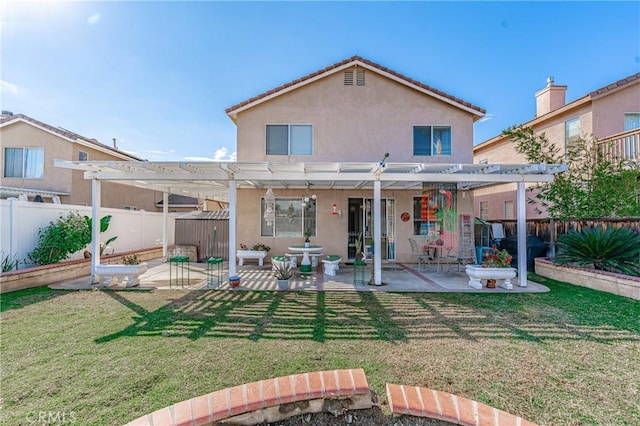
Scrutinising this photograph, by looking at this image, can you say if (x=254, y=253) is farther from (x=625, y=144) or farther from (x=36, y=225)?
(x=625, y=144)

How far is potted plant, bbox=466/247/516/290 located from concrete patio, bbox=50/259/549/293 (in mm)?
188

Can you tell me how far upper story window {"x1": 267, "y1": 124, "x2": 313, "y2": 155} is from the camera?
1121 centimetres

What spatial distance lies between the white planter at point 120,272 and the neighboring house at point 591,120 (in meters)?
15.4

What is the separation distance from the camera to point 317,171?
8891 millimetres

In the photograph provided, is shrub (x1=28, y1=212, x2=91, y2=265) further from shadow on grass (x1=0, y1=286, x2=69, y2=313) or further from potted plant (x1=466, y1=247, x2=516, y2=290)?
potted plant (x1=466, y1=247, x2=516, y2=290)

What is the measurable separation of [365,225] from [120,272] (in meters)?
8.05

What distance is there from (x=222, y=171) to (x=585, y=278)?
401 inches

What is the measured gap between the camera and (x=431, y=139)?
11414mm

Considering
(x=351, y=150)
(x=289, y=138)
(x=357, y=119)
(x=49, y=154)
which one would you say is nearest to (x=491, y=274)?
(x=351, y=150)

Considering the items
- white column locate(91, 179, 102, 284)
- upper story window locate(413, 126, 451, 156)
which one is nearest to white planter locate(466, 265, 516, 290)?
upper story window locate(413, 126, 451, 156)

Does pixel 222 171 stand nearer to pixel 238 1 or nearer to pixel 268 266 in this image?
pixel 268 266

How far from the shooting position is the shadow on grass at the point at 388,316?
4.76 meters

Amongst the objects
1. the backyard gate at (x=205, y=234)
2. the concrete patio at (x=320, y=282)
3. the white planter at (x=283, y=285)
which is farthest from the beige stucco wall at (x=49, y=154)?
the white planter at (x=283, y=285)

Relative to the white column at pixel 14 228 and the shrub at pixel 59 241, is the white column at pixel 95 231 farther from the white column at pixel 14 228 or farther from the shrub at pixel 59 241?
the white column at pixel 14 228
